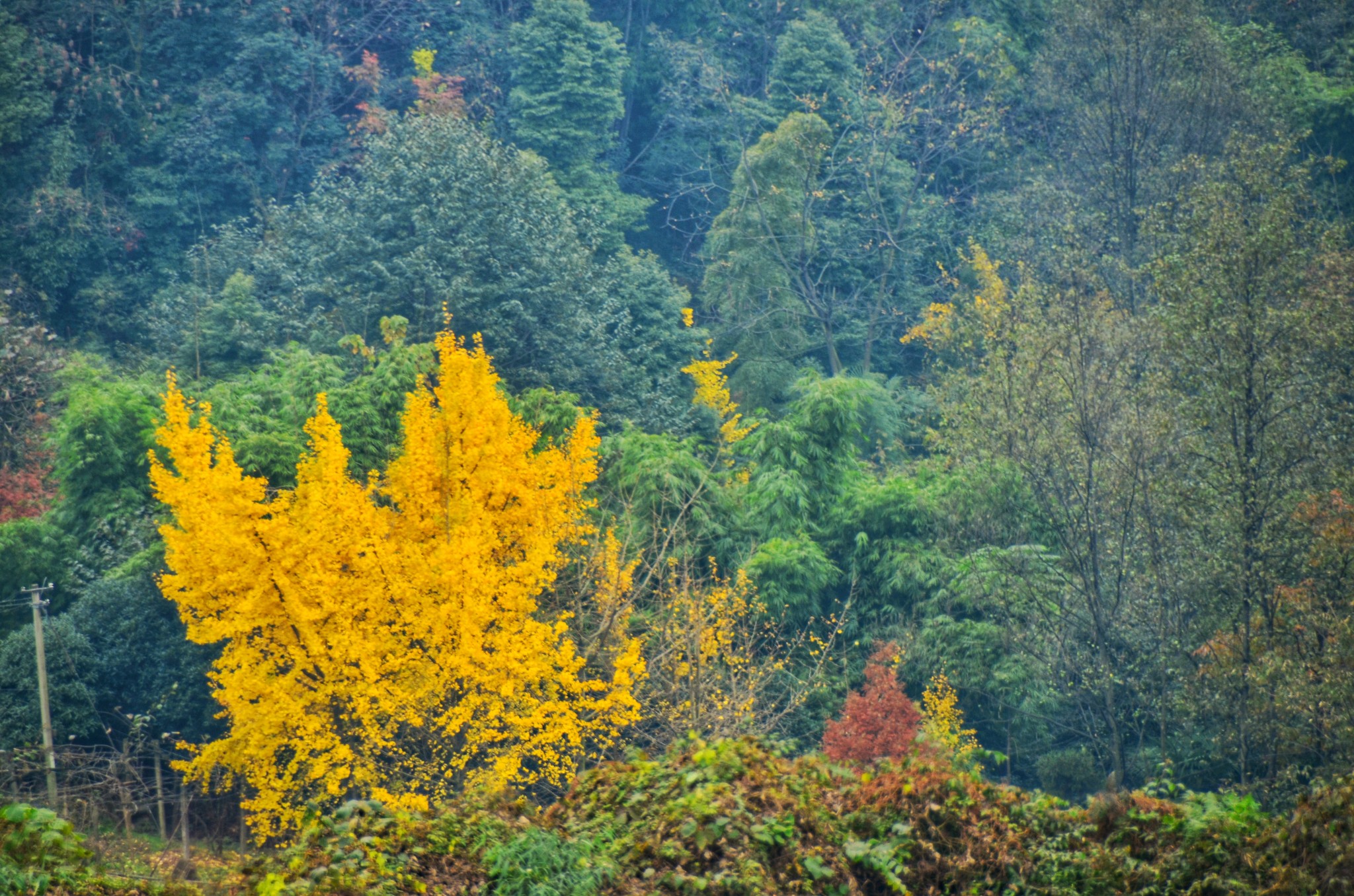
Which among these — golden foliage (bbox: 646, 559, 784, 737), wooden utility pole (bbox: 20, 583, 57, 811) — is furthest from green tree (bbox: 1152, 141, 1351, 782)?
wooden utility pole (bbox: 20, 583, 57, 811)

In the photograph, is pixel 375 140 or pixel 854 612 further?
pixel 375 140

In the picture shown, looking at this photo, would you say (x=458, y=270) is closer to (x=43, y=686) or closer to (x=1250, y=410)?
(x=43, y=686)

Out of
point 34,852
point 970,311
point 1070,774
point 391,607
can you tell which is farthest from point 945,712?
point 34,852

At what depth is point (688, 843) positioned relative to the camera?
7316mm

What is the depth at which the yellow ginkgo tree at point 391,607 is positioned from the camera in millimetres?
14320

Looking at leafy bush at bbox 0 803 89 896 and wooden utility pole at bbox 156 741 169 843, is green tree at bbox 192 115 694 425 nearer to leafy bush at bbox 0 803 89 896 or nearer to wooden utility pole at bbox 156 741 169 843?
wooden utility pole at bbox 156 741 169 843

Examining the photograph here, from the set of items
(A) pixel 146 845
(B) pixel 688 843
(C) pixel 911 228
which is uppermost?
(C) pixel 911 228

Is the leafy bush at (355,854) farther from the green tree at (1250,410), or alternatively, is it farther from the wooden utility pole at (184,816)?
the green tree at (1250,410)

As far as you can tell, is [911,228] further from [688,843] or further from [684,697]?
[688,843]

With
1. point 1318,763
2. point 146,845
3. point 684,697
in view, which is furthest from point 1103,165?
point 146,845

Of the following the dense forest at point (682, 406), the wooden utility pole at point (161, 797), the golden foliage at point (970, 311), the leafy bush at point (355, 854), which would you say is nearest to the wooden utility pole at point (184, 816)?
the wooden utility pole at point (161, 797)

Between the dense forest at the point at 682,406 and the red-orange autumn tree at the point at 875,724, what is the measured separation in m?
0.11

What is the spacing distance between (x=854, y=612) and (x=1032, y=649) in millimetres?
3674

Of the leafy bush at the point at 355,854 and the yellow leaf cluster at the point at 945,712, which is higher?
the leafy bush at the point at 355,854
